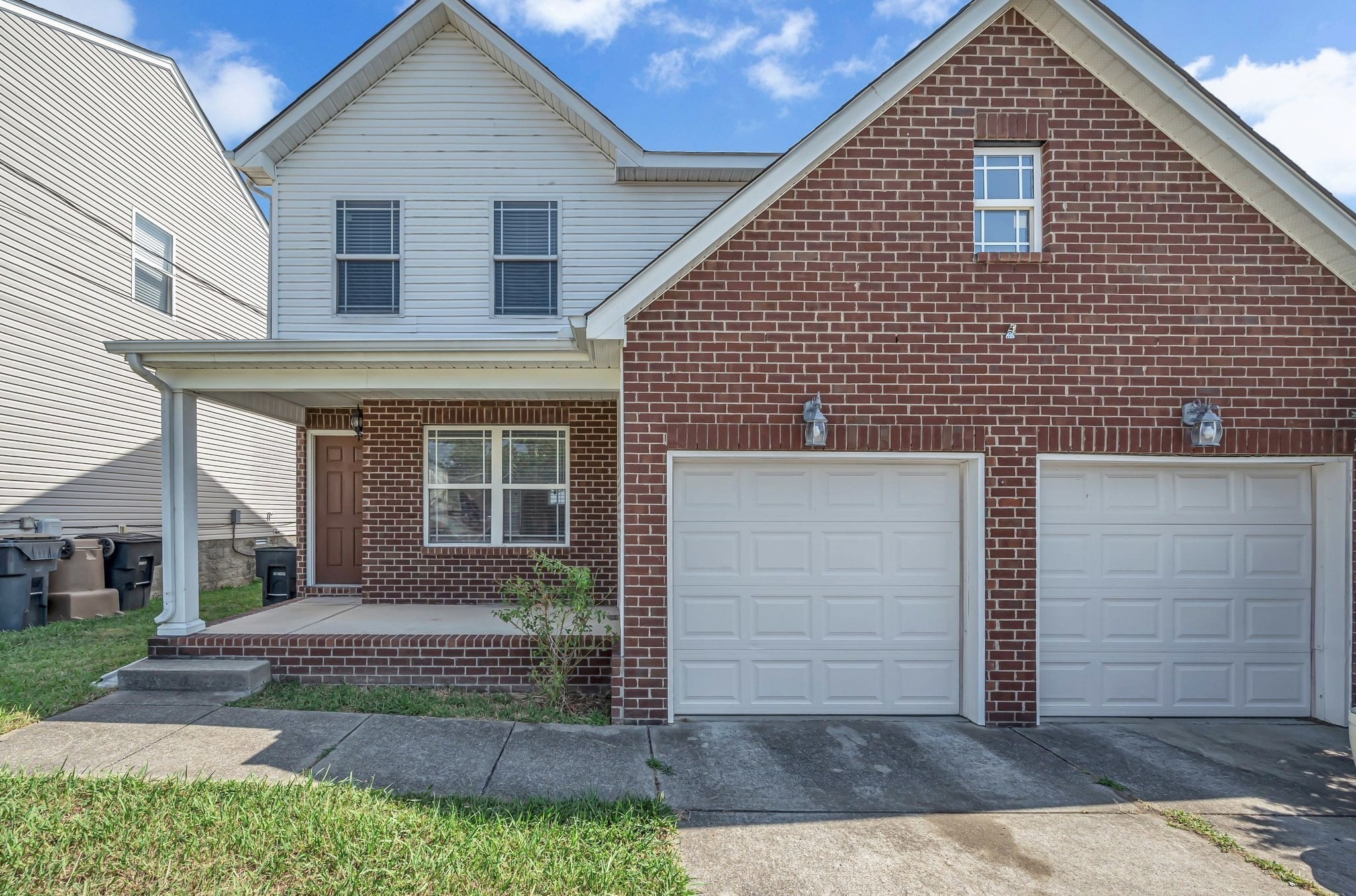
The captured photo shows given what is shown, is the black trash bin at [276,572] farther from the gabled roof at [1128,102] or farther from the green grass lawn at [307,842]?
the gabled roof at [1128,102]

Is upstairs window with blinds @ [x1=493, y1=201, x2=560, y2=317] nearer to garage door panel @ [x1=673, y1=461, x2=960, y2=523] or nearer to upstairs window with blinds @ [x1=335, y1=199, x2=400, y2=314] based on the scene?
upstairs window with blinds @ [x1=335, y1=199, x2=400, y2=314]

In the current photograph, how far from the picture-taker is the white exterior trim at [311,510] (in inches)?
380

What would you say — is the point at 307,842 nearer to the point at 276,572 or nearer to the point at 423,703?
the point at 423,703

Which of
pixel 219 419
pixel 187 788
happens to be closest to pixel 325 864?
pixel 187 788

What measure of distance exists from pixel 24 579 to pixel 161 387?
499cm

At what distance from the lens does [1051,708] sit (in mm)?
6082

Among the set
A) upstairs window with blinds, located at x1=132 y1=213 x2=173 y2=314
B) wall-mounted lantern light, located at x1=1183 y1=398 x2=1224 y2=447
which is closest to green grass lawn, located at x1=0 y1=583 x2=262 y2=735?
upstairs window with blinds, located at x1=132 y1=213 x2=173 y2=314

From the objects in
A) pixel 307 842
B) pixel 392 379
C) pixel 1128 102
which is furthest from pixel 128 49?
pixel 1128 102

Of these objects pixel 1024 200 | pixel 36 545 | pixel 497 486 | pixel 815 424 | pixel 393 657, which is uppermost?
pixel 1024 200

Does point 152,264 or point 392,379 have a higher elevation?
point 152,264

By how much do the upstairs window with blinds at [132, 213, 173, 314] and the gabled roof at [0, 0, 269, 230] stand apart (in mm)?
1785

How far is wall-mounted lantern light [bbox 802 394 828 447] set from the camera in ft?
18.6

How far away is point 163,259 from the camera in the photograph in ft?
40.8

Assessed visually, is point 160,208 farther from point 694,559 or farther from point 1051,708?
point 1051,708
